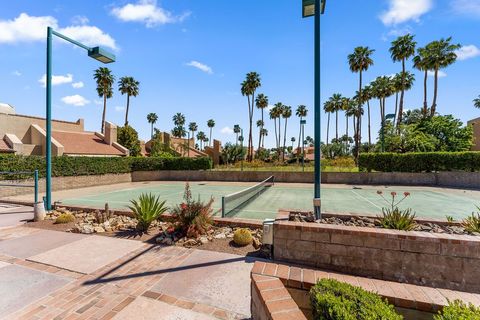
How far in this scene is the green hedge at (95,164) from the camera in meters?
19.1

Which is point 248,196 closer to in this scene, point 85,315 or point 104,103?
point 85,315

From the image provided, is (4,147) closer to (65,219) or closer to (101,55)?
(65,219)

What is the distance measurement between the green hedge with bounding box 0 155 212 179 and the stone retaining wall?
23878 mm

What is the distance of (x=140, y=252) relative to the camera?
5898mm

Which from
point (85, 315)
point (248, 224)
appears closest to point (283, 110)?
point (248, 224)

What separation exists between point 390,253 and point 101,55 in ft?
36.8

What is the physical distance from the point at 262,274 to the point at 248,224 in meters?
3.96

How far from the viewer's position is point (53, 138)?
3011 cm

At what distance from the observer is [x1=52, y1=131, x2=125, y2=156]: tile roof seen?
31.6 m

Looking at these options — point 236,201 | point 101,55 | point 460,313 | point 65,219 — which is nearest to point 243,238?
point 460,313

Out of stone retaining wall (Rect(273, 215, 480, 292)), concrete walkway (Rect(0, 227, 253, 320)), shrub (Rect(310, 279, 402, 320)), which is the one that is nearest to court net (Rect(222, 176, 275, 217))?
concrete walkway (Rect(0, 227, 253, 320))

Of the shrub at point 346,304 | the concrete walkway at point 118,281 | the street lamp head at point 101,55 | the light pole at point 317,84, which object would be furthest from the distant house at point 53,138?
the shrub at point 346,304

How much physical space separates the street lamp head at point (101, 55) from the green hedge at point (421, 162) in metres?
24.7

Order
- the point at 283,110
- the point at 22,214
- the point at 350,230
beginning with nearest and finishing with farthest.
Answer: the point at 350,230 < the point at 22,214 < the point at 283,110
